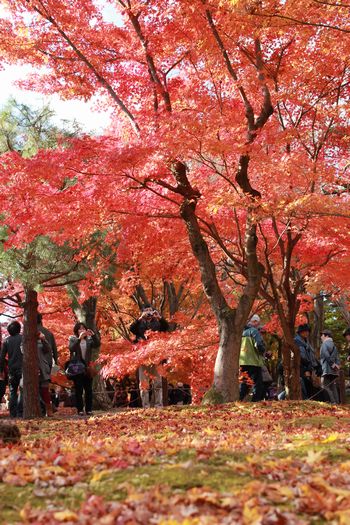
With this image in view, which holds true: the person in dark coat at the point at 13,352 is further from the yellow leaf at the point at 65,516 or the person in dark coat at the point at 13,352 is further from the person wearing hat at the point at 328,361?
the yellow leaf at the point at 65,516

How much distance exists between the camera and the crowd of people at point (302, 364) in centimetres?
1077

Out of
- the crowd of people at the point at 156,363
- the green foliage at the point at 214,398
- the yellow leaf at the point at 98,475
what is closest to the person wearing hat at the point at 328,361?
the crowd of people at the point at 156,363

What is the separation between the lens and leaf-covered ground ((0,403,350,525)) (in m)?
2.88

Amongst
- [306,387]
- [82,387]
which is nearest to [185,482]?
[82,387]

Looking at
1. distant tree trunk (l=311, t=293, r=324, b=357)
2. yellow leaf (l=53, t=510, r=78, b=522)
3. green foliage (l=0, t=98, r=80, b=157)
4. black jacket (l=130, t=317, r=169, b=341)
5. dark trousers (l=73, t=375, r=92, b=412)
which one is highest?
green foliage (l=0, t=98, r=80, b=157)

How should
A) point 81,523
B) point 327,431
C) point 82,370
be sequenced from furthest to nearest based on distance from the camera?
point 82,370 → point 327,431 → point 81,523

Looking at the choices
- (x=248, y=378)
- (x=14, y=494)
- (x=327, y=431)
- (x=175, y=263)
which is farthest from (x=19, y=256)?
(x=14, y=494)

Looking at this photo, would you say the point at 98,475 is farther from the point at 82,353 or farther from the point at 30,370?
the point at 30,370

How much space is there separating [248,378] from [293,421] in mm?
4344

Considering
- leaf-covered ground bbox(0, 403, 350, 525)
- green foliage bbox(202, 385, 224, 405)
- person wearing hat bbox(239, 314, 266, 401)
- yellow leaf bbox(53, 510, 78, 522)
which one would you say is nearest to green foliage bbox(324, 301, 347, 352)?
person wearing hat bbox(239, 314, 266, 401)

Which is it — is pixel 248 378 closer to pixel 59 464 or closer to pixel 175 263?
pixel 175 263

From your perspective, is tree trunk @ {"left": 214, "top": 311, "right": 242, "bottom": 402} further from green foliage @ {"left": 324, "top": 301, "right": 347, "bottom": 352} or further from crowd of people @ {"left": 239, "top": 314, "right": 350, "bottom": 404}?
green foliage @ {"left": 324, "top": 301, "right": 347, "bottom": 352}

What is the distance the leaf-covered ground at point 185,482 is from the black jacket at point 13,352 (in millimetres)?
6457

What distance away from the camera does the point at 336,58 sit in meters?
10.0
